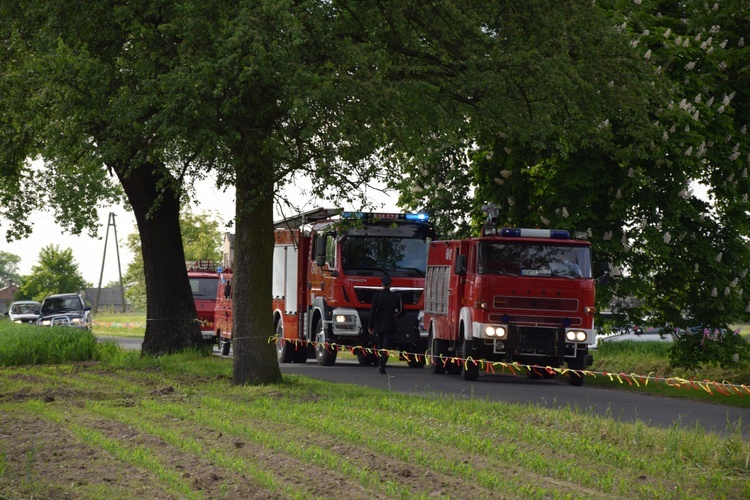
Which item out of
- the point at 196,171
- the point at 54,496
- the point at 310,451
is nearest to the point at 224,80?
the point at 196,171

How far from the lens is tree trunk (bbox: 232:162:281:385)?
20172 mm

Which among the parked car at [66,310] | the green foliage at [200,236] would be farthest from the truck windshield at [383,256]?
the green foliage at [200,236]

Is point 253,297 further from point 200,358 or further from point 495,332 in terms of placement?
point 200,358

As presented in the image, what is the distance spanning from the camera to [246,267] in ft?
66.6

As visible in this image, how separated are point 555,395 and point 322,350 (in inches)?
372

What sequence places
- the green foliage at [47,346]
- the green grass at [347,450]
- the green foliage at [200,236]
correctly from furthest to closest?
the green foliage at [200,236]
the green foliage at [47,346]
the green grass at [347,450]

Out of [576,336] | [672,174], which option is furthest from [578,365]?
[672,174]

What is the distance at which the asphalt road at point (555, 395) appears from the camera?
16736mm

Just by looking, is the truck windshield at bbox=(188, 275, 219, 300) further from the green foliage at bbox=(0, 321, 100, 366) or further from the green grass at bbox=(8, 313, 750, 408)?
the green foliage at bbox=(0, 321, 100, 366)

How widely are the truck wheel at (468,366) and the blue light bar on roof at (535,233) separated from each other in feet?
7.44

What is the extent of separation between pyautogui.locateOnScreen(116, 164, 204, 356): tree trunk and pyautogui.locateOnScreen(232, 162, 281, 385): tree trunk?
707 cm

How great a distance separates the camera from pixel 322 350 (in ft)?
95.9

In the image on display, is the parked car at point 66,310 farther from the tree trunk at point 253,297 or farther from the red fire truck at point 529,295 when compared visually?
the tree trunk at point 253,297

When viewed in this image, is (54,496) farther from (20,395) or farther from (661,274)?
(661,274)
